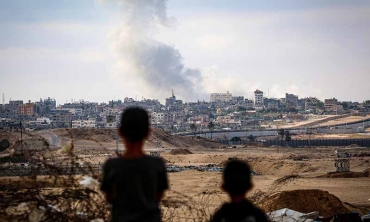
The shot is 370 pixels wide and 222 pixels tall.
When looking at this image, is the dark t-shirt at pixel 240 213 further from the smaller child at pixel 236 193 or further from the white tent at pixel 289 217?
the white tent at pixel 289 217

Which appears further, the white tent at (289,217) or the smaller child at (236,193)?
the white tent at (289,217)

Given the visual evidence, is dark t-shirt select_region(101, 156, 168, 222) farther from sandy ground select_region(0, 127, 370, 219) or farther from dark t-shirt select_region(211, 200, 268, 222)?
sandy ground select_region(0, 127, 370, 219)

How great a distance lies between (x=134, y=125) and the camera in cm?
429

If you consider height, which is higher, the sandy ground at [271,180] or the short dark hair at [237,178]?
the short dark hair at [237,178]

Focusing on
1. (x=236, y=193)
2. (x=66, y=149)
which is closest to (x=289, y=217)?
(x=66, y=149)

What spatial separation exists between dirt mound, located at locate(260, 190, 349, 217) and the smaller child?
10770 millimetres

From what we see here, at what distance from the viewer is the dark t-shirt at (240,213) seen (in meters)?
4.11

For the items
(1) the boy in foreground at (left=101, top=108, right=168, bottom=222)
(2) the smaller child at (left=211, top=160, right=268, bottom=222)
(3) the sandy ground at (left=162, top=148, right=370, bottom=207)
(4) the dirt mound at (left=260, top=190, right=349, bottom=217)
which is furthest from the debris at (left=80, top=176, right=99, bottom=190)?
(3) the sandy ground at (left=162, top=148, right=370, bottom=207)

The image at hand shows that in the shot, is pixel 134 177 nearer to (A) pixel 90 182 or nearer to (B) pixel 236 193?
(B) pixel 236 193

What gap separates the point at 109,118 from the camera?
24.0 ft

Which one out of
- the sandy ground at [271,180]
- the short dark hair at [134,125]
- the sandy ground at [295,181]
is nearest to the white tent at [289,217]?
the sandy ground at [271,180]

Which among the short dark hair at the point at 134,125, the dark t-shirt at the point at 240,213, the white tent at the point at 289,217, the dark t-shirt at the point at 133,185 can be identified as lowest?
the white tent at the point at 289,217

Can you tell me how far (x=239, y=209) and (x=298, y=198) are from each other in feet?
39.3

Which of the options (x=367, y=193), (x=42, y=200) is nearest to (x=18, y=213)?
(x=42, y=200)
